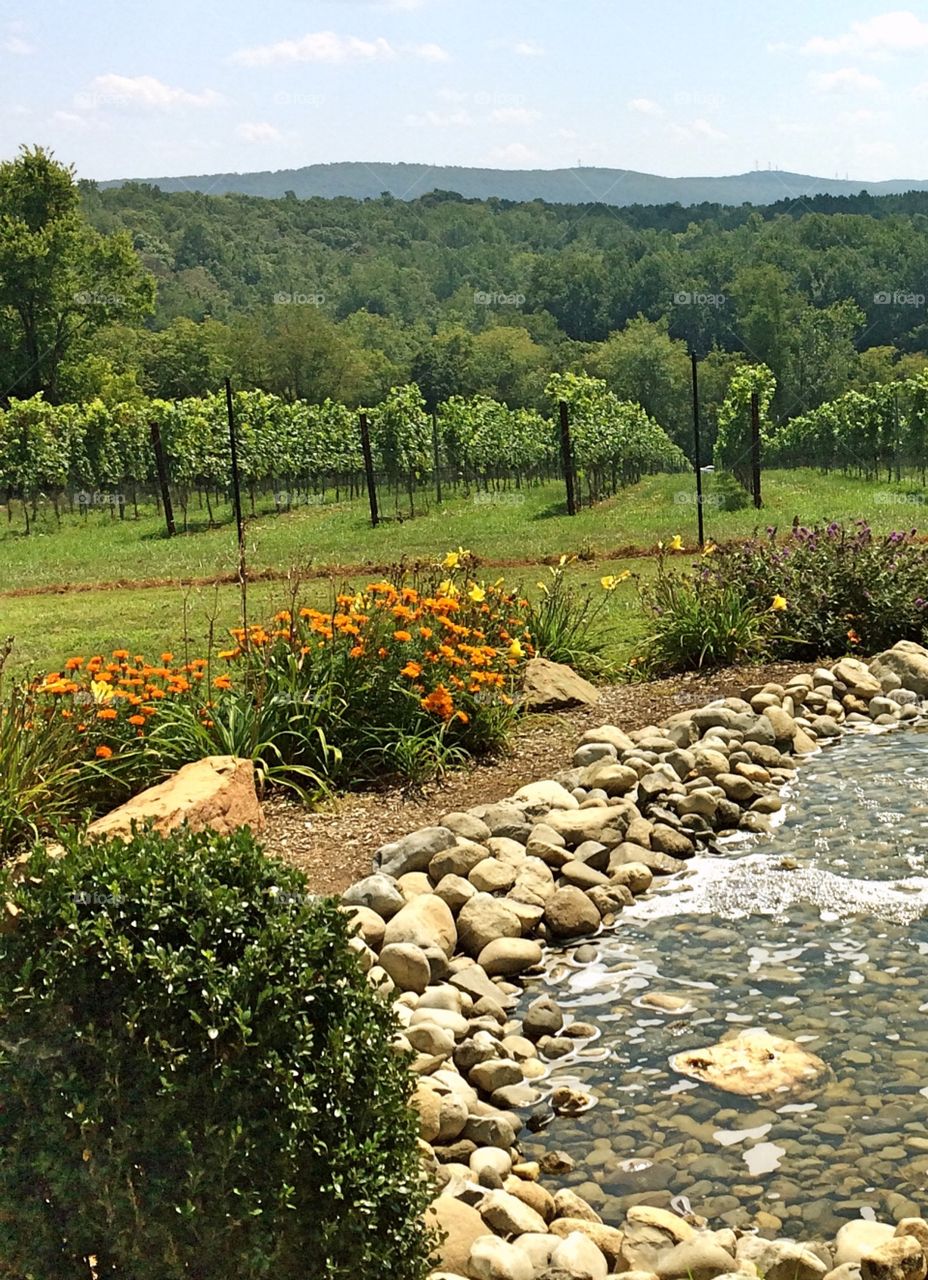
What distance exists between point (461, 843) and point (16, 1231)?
350cm

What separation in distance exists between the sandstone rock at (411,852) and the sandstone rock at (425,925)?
29cm

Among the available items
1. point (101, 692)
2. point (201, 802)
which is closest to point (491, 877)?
point (201, 802)

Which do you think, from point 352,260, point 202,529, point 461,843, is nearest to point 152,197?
point 352,260

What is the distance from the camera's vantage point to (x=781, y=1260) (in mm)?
3223

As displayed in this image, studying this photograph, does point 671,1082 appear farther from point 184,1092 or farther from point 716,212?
point 716,212

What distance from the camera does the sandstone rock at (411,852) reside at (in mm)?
5668

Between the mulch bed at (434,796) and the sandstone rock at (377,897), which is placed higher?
the sandstone rock at (377,897)

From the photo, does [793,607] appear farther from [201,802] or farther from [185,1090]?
[185,1090]

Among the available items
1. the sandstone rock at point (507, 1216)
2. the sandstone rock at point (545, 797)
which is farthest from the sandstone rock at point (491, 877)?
the sandstone rock at point (507, 1216)

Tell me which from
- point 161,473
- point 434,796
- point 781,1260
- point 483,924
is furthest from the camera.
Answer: point 161,473

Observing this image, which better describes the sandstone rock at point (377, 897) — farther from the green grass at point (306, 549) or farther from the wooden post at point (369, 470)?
the wooden post at point (369, 470)

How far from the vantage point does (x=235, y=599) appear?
14.0m

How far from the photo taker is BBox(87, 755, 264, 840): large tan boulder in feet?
16.6

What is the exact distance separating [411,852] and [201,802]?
973 millimetres
